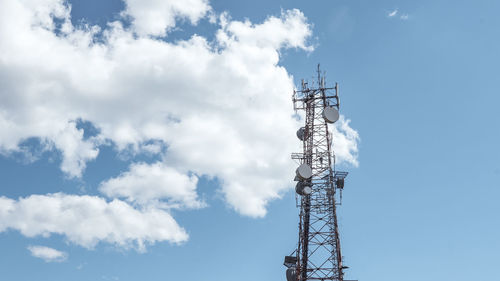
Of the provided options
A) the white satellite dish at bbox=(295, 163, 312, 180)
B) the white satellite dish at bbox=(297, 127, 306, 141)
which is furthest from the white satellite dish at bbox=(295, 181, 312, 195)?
the white satellite dish at bbox=(297, 127, 306, 141)

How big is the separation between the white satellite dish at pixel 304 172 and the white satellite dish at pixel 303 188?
3.12ft

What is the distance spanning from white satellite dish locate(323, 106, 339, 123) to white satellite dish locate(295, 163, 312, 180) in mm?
5405

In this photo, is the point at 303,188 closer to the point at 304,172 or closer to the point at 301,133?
the point at 304,172

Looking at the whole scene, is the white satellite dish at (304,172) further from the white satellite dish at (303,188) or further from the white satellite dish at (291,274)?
the white satellite dish at (291,274)

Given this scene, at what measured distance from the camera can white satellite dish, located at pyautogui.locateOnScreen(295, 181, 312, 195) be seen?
45.7 meters

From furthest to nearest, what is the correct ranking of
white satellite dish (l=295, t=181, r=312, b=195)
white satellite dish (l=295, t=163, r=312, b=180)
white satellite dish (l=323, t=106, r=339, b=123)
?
1. white satellite dish (l=323, t=106, r=339, b=123)
2. white satellite dish (l=295, t=181, r=312, b=195)
3. white satellite dish (l=295, t=163, r=312, b=180)

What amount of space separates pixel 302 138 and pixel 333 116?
4078 millimetres

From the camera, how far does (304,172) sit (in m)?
45.8

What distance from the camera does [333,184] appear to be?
45.5 metres

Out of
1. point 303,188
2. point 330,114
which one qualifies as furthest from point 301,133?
point 303,188

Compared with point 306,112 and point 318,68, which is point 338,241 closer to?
point 306,112

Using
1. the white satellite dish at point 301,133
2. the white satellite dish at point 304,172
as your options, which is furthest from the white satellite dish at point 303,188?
the white satellite dish at point 301,133

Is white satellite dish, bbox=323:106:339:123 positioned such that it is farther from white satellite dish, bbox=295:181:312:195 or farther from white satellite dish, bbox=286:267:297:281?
white satellite dish, bbox=286:267:297:281

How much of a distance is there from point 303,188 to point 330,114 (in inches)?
318
